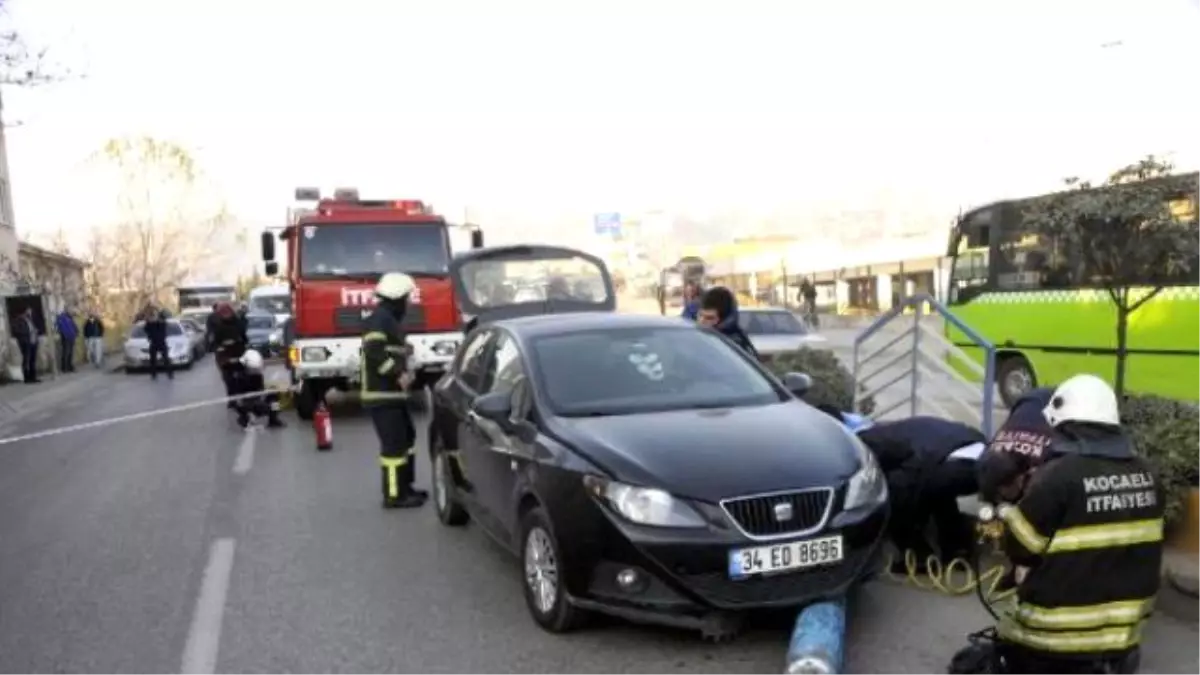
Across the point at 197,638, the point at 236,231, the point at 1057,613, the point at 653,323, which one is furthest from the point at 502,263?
the point at 236,231

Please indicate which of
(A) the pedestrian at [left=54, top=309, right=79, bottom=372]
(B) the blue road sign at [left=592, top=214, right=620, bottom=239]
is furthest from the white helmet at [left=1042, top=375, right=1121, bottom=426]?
(B) the blue road sign at [left=592, top=214, right=620, bottom=239]

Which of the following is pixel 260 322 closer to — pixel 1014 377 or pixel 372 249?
pixel 372 249

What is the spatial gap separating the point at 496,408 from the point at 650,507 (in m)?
1.36

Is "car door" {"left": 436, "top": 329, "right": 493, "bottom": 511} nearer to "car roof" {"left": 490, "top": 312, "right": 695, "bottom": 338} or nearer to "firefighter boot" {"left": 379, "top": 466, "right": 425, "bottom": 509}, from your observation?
"car roof" {"left": 490, "top": 312, "right": 695, "bottom": 338}

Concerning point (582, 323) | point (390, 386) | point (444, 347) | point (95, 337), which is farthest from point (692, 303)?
point (95, 337)

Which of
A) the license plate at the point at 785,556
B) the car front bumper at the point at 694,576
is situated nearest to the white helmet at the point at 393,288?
the car front bumper at the point at 694,576

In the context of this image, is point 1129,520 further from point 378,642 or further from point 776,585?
Result: point 378,642

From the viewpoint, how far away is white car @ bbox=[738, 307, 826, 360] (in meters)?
16.4

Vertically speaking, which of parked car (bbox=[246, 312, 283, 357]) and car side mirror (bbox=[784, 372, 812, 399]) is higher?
car side mirror (bbox=[784, 372, 812, 399])

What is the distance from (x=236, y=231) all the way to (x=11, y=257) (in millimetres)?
27967

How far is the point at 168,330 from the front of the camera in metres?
29.4

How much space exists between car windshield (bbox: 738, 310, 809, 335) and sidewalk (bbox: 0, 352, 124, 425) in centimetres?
1209

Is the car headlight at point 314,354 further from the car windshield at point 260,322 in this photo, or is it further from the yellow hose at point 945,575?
the car windshield at point 260,322

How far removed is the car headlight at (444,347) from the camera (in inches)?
551
